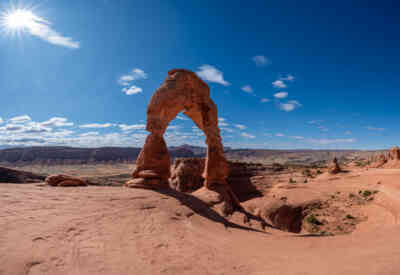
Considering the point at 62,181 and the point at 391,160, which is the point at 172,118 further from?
the point at 391,160

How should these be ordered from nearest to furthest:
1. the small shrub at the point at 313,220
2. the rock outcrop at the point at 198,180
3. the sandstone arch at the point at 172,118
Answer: the sandstone arch at the point at 172,118
the small shrub at the point at 313,220
the rock outcrop at the point at 198,180

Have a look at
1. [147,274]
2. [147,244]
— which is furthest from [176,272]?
[147,244]

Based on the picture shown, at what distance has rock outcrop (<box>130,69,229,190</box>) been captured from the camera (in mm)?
9469

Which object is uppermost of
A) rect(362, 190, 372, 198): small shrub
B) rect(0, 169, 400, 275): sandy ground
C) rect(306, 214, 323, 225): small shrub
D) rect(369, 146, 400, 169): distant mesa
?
rect(369, 146, 400, 169): distant mesa

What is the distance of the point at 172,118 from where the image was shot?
11.4m

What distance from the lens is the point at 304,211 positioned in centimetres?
1431

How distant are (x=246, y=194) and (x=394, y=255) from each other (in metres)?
24.0

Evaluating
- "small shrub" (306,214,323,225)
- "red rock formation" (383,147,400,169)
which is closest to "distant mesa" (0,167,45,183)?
"small shrub" (306,214,323,225)

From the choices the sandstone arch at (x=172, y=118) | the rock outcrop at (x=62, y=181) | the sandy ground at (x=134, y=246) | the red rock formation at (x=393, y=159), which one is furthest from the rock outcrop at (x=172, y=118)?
the red rock formation at (x=393, y=159)

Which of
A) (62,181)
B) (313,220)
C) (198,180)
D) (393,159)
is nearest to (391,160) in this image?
(393,159)

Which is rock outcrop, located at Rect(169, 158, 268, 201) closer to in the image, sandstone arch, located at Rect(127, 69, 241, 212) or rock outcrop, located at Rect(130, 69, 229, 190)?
sandstone arch, located at Rect(127, 69, 241, 212)

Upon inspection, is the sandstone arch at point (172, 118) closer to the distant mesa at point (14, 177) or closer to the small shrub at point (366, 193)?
the small shrub at point (366, 193)

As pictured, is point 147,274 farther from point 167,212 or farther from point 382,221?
point 382,221

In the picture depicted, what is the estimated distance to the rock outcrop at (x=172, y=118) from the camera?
373 inches
